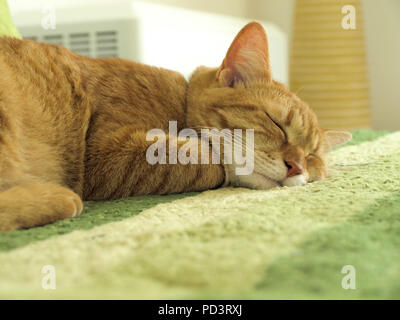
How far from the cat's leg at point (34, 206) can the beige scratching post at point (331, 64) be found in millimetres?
2655

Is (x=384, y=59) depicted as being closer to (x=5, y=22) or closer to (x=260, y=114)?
(x=260, y=114)

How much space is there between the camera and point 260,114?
4.22 ft

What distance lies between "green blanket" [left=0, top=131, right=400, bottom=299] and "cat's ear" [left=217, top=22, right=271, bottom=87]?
1.39 feet

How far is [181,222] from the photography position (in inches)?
33.3

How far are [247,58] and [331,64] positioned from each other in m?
2.22

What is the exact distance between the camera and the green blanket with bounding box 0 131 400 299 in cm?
56

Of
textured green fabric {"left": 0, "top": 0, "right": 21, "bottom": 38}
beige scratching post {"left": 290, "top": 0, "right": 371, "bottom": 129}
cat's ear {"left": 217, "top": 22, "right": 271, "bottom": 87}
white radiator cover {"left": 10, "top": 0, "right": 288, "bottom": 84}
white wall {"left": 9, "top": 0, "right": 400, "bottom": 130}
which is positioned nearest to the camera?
cat's ear {"left": 217, "top": 22, "right": 271, "bottom": 87}

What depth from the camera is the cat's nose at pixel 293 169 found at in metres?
1.22

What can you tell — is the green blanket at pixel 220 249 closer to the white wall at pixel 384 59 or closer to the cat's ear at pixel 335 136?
the cat's ear at pixel 335 136

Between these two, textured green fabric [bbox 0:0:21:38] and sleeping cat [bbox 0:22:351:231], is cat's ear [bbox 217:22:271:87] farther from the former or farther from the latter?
textured green fabric [bbox 0:0:21:38]

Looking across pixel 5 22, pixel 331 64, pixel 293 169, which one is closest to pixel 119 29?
pixel 5 22

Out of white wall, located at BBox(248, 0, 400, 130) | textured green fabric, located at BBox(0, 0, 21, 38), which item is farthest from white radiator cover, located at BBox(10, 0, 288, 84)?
white wall, located at BBox(248, 0, 400, 130)

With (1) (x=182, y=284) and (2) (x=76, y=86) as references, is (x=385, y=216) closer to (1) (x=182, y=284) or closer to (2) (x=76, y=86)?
(1) (x=182, y=284)
